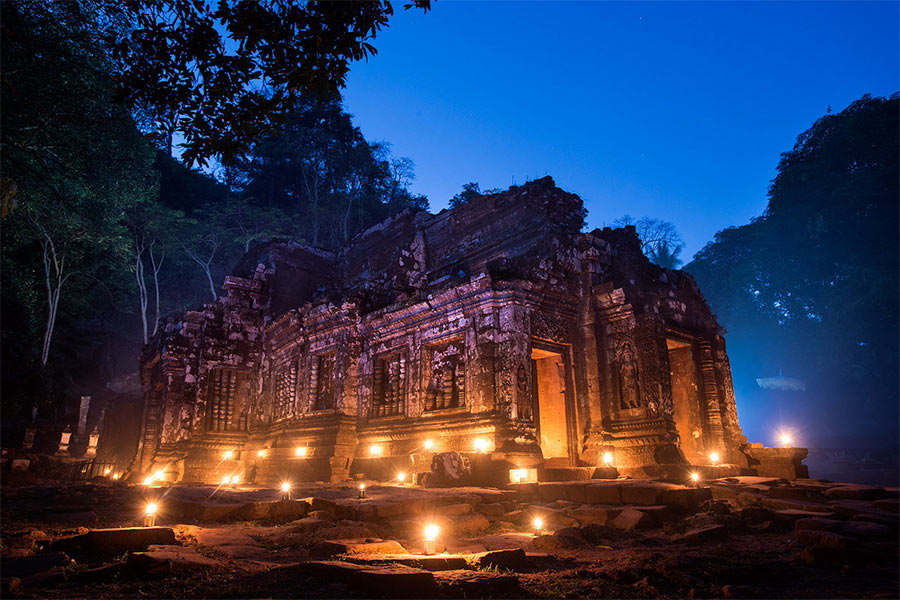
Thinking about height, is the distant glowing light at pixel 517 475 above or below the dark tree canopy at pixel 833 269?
below

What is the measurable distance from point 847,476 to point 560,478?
25.4 metres

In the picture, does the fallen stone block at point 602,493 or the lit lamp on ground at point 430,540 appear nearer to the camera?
the lit lamp on ground at point 430,540

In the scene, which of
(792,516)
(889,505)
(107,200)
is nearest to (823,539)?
(792,516)

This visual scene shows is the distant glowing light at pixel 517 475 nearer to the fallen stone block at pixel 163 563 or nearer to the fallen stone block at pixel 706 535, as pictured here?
the fallen stone block at pixel 706 535

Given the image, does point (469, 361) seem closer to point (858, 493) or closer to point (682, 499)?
point (682, 499)

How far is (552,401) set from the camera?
14.1 m

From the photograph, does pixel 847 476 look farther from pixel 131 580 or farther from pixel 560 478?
pixel 131 580

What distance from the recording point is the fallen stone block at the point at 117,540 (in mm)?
5031

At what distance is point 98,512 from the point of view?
26.0 feet

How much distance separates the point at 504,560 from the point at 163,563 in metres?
2.69

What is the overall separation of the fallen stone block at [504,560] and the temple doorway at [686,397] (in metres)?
8.77

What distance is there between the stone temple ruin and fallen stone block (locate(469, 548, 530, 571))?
4.69 m

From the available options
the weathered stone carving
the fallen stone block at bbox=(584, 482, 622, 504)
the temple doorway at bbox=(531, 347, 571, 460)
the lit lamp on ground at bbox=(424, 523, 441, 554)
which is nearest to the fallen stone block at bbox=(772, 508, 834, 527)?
the fallen stone block at bbox=(584, 482, 622, 504)

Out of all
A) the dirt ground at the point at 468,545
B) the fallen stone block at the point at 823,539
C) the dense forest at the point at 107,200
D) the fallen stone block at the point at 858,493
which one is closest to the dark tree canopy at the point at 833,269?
the dense forest at the point at 107,200
